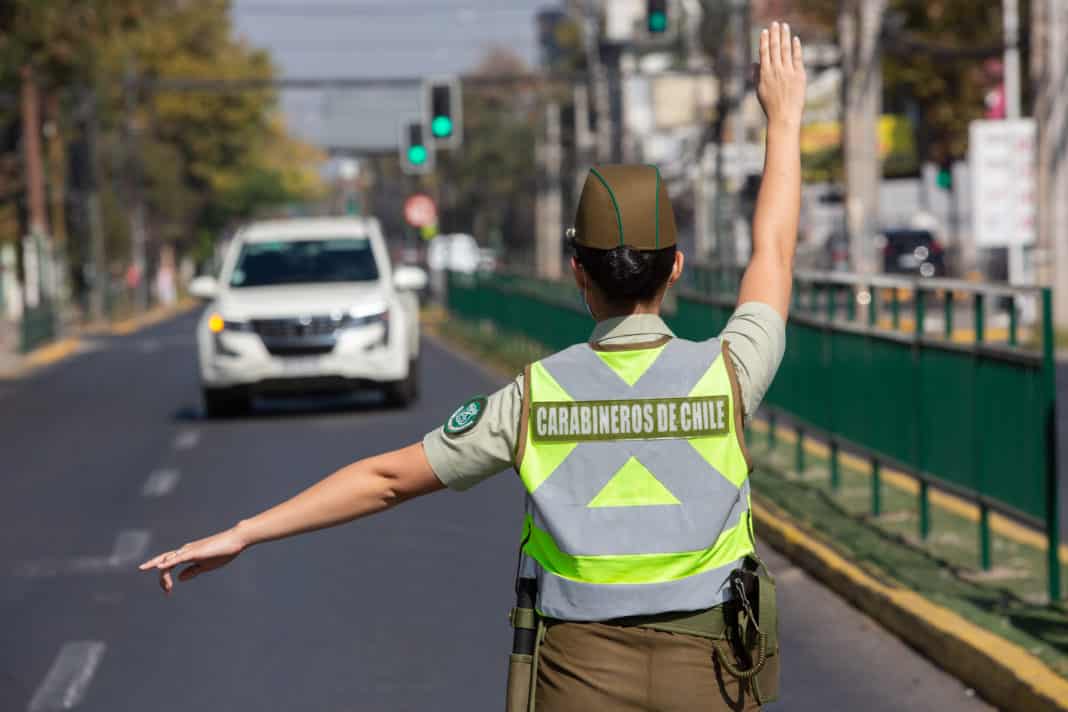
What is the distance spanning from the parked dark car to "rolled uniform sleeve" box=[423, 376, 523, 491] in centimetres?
4560

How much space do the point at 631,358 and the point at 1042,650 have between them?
4.45 meters

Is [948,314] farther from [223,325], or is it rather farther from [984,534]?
[223,325]

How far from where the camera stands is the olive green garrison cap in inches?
142

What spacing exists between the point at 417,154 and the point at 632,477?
33230mm

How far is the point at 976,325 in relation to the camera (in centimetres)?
953

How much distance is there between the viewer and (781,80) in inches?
157

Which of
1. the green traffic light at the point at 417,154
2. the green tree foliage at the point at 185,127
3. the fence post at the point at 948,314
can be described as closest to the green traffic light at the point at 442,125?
the green traffic light at the point at 417,154

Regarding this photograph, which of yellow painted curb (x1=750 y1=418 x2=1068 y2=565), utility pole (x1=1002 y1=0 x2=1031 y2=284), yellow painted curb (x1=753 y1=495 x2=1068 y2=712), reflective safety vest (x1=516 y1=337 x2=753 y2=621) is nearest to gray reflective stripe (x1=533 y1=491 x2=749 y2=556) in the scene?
reflective safety vest (x1=516 y1=337 x2=753 y2=621)

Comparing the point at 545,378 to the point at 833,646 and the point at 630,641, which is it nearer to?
the point at 630,641

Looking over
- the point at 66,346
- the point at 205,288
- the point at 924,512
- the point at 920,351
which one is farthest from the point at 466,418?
the point at 66,346

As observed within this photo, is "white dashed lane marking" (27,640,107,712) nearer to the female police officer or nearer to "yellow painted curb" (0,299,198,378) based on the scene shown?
the female police officer

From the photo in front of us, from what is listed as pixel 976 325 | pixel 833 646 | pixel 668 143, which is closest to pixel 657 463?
pixel 833 646

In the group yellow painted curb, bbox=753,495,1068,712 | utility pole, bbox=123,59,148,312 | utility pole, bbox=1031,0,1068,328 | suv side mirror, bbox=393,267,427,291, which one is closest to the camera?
yellow painted curb, bbox=753,495,1068,712

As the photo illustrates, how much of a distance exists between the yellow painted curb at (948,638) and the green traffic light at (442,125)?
2422 cm
